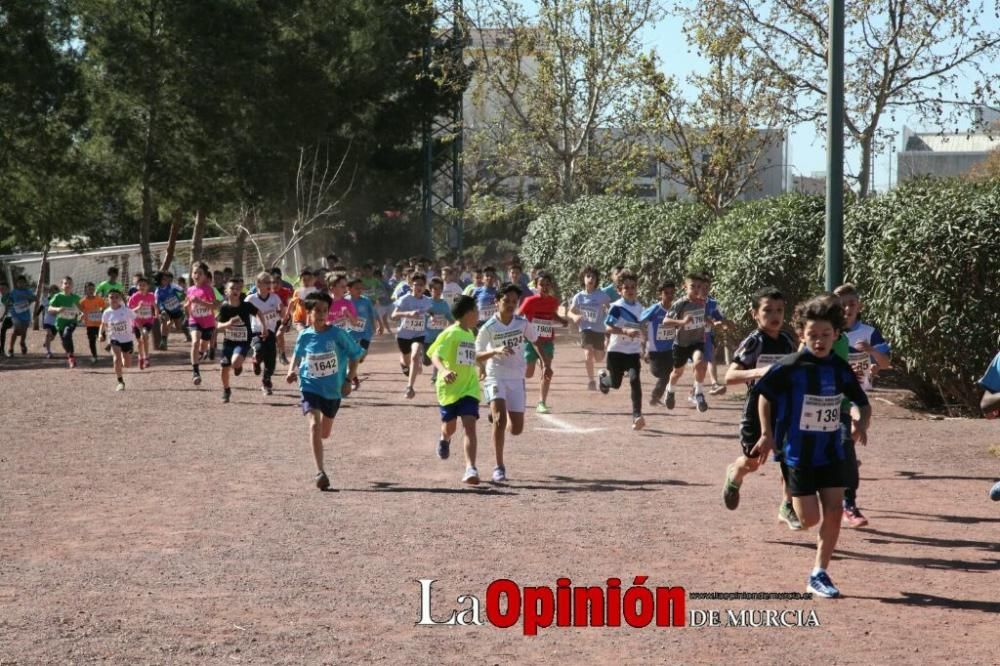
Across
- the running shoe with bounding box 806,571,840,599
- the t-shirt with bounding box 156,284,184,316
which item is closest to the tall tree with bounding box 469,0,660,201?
the t-shirt with bounding box 156,284,184,316

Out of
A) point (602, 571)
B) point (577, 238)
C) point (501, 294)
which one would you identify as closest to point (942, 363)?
point (501, 294)

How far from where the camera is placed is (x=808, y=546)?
28.4 feet

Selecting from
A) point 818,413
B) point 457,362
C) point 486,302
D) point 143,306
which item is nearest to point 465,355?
point 457,362

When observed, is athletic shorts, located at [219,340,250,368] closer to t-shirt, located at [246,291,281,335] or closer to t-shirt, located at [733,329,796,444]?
t-shirt, located at [246,291,281,335]

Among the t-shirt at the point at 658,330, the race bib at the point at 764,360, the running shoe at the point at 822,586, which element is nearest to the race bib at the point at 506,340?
the race bib at the point at 764,360

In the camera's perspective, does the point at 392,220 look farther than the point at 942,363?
Yes

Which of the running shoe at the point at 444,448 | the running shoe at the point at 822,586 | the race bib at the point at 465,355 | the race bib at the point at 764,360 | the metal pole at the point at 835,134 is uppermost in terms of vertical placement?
the metal pole at the point at 835,134

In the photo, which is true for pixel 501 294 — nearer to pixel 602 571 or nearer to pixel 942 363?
pixel 602 571

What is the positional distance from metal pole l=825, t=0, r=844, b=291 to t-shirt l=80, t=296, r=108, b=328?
14.5m

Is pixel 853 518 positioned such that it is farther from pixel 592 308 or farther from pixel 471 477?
pixel 592 308

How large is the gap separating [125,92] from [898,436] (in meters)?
22.0

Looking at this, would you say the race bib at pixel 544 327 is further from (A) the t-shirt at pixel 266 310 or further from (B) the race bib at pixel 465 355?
(B) the race bib at pixel 465 355

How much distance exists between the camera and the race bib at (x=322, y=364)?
11328mm

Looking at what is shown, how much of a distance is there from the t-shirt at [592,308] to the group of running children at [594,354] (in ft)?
0.06
